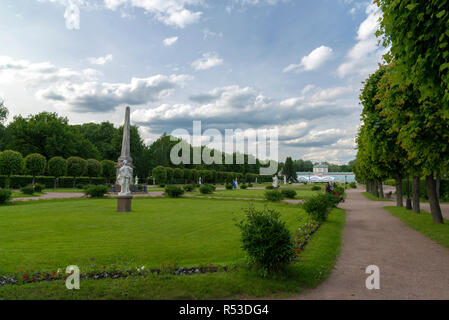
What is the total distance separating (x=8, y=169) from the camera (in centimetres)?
3284

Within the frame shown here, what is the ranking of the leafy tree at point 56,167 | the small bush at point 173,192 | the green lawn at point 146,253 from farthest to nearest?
the leafy tree at point 56,167
the small bush at point 173,192
the green lawn at point 146,253

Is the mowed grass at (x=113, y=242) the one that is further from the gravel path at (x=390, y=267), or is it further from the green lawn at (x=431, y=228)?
the green lawn at (x=431, y=228)

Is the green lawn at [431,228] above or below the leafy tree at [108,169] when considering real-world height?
below

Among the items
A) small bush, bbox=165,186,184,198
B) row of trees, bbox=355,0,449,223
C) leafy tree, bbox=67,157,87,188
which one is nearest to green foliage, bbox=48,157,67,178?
leafy tree, bbox=67,157,87,188

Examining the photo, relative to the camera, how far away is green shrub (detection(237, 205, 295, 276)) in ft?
18.6

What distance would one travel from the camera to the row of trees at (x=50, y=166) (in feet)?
108

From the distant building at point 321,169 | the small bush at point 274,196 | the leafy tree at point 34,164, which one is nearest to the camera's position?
the small bush at point 274,196

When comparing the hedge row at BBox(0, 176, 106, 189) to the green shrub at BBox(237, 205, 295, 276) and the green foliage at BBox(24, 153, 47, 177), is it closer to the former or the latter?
the green foliage at BBox(24, 153, 47, 177)

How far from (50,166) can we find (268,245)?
143ft

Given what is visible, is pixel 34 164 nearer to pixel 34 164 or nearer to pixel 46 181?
pixel 34 164

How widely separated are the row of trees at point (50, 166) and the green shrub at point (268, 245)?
36976 mm

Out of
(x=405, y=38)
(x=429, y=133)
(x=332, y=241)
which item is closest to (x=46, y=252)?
(x=332, y=241)

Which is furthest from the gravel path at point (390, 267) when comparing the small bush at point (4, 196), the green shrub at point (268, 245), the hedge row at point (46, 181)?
the hedge row at point (46, 181)
